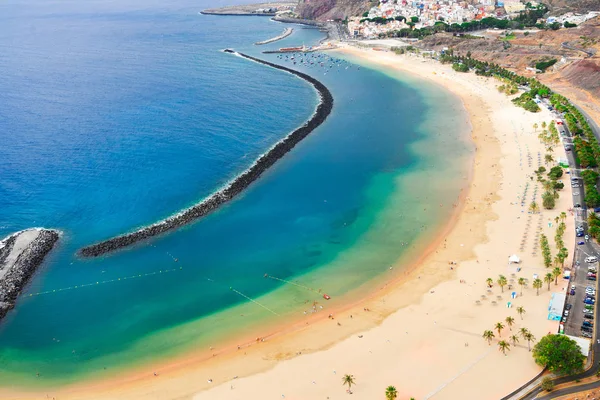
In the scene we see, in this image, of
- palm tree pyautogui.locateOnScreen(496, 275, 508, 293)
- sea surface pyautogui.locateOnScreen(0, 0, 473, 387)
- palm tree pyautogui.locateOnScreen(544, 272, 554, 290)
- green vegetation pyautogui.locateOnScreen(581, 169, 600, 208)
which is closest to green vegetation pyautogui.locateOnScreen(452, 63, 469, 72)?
sea surface pyautogui.locateOnScreen(0, 0, 473, 387)

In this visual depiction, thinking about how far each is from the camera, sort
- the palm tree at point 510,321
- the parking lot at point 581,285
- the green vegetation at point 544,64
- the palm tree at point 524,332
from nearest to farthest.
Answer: the palm tree at point 524,332, the parking lot at point 581,285, the palm tree at point 510,321, the green vegetation at point 544,64

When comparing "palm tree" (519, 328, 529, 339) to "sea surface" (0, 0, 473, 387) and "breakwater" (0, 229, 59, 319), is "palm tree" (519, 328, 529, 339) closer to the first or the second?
"sea surface" (0, 0, 473, 387)

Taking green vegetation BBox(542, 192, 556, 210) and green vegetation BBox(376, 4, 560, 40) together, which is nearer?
green vegetation BBox(542, 192, 556, 210)

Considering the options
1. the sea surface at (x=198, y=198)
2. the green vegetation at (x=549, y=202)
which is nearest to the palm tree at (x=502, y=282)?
the sea surface at (x=198, y=198)

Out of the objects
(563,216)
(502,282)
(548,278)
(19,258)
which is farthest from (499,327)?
(19,258)

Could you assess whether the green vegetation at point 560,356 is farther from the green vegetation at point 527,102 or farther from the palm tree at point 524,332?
the green vegetation at point 527,102

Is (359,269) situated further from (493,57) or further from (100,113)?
(493,57)
